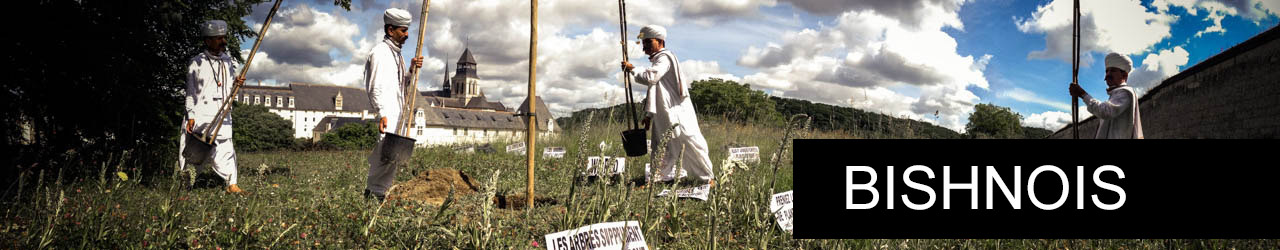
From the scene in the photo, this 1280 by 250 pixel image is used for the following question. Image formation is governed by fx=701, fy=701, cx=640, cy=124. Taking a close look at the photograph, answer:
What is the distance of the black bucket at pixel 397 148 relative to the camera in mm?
4520

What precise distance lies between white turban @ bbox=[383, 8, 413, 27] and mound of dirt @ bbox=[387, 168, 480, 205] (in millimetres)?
1185

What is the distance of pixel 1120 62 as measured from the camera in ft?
19.0

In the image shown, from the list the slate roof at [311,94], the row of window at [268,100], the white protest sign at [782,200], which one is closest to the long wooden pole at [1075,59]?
the white protest sign at [782,200]

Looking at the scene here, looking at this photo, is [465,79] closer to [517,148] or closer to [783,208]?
[517,148]

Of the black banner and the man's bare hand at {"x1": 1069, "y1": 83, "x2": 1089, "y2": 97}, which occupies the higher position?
the man's bare hand at {"x1": 1069, "y1": 83, "x2": 1089, "y2": 97}

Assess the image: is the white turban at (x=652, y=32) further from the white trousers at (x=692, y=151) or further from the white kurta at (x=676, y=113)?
the white trousers at (x=692, y=151)

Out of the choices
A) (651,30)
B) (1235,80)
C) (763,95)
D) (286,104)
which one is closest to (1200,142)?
(651,30)

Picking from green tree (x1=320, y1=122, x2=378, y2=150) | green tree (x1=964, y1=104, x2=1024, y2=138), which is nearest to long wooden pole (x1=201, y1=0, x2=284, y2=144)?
green tree (x1=320, y1=122, x2=378, y2=150)

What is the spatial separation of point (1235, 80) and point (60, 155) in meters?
15.8

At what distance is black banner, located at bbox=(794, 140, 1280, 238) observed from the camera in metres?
3.37

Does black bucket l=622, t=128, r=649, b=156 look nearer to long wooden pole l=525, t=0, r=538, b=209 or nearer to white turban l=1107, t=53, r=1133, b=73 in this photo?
long wooden pole l=525, t=0, r=538, b=209

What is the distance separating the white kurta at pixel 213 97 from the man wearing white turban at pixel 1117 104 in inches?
277

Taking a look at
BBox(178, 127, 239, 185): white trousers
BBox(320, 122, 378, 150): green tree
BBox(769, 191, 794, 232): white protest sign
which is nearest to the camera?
BBox(769, 191, 794, 232): white protest sign

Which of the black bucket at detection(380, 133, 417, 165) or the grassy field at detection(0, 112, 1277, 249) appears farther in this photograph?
the black bucket at detection(380, 133, 417, 165)
